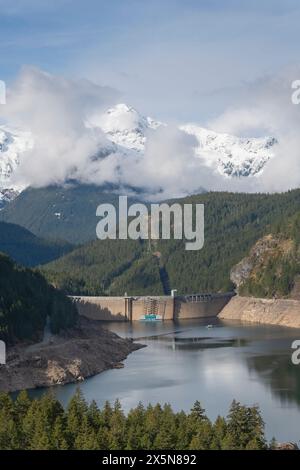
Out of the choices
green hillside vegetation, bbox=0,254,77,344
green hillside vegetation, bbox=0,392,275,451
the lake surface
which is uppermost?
green hillside vegetation, bbox=0,254,77,344

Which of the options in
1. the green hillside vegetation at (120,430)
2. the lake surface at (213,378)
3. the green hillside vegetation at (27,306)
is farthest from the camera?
the green hillside vegetation at (27,306)

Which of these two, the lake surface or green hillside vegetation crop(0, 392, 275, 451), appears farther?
the lake surface

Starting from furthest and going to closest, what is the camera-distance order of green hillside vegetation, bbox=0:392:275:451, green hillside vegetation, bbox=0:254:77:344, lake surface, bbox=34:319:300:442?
1. green hillside vegetation, bbox=0:254:77:344
2. lake surface, bbox=34:319:300:442
3. green hillside vegetation, bbox=0:392:275:451

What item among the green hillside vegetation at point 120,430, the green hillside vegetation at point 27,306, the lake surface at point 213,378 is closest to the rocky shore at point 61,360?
the green hillside vegetation at point 27,306

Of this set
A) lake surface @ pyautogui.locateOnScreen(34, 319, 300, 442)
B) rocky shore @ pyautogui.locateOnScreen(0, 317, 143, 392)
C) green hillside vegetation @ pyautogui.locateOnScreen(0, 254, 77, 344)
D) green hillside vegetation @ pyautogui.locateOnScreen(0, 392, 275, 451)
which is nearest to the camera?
green hillside vegetation @ pyautogui.locateOnScreen(0, 392, 275, 451)

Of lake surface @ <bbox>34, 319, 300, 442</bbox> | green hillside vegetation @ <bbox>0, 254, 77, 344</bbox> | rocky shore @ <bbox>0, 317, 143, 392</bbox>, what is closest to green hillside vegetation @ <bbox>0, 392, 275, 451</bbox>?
lake surface @ <bbox>34, 319, 300, 442</bbox>

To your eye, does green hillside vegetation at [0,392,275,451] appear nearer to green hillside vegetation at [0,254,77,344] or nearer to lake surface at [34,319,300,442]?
lake surface at [34,319,300,442]

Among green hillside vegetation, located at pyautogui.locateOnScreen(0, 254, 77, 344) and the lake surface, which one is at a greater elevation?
green hillside vegetation, located at pyautogui.locateOnScreen(0, 254, 77, 344)

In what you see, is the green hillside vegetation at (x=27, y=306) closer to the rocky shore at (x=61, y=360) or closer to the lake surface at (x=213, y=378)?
the rocky shore at (x=61, y=360)
